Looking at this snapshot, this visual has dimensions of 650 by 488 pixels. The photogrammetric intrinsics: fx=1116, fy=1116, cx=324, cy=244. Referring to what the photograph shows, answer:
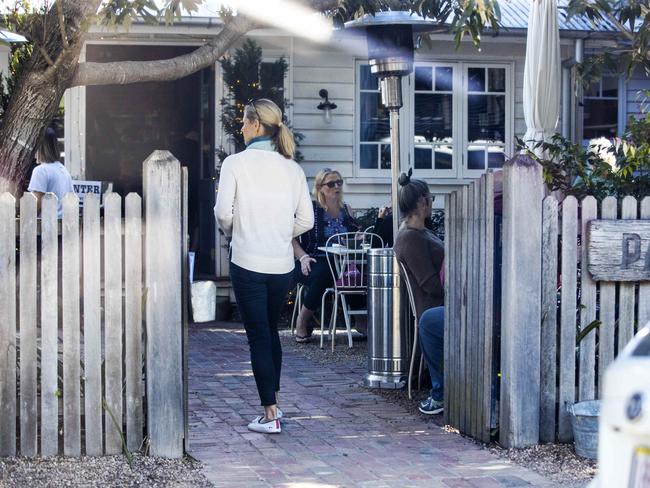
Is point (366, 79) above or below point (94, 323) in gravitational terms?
above

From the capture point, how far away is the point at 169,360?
5766mm

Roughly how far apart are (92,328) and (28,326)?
0.32 meters

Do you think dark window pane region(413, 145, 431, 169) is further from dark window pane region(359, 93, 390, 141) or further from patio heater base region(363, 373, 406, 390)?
patio heater base region(363, 373, 406, 390)

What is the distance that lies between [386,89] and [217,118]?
4.66m

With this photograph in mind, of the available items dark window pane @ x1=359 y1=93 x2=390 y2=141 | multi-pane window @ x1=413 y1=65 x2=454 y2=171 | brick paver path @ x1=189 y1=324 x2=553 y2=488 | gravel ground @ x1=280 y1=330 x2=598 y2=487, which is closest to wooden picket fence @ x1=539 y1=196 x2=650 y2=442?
gravel ground @ x1=280 y1=330 x2=598 y2=487

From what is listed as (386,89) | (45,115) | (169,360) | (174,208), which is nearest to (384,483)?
(169,360)

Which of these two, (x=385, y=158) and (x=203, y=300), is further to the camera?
(x=385, y=158)

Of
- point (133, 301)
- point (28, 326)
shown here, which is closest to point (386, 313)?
point (133, 301)

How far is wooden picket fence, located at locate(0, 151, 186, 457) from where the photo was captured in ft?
18.4

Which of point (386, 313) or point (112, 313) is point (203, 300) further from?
point (112, 313)

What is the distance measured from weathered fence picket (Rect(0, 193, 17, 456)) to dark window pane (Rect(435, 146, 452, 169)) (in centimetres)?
861

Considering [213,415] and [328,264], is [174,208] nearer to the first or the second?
[213,415]

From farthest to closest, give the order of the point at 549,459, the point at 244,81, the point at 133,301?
the point at 244,81, the point at 549,459, the point at 133,301

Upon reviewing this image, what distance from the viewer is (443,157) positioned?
13.7 metres
